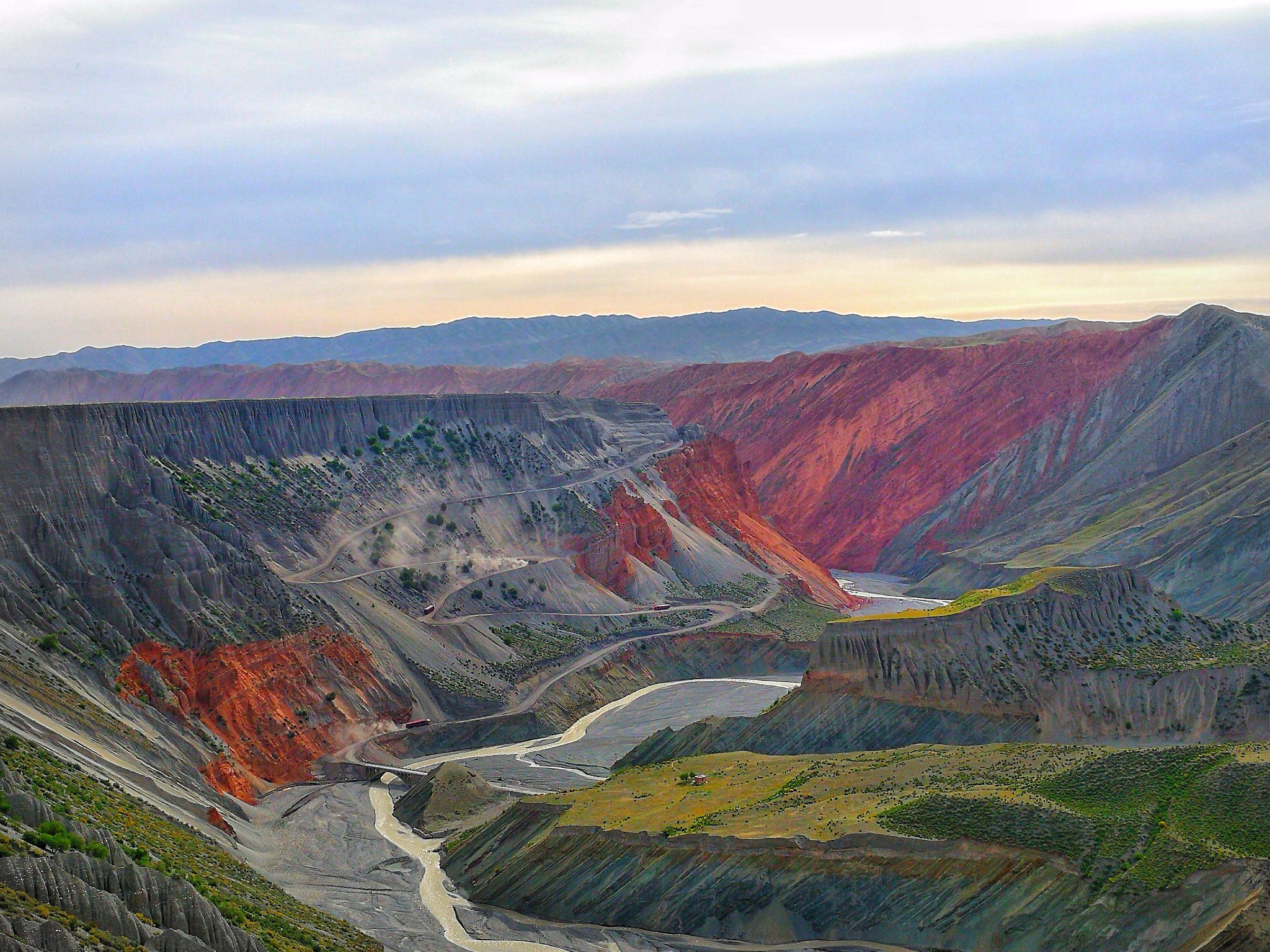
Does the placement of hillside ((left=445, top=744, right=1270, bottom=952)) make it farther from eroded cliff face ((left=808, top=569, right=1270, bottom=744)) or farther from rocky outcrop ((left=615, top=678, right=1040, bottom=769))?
eroded cliff face ((left=808, top=569, right=1270, bottom=744))

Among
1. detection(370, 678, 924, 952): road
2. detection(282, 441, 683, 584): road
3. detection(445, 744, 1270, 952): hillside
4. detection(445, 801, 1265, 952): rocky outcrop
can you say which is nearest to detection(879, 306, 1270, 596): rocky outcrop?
detection(282, 441, 683, 584): road

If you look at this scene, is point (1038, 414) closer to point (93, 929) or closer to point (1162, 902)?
point (1162, 902)

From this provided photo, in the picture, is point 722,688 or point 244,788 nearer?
point 244,788

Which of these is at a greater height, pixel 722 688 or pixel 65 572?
pixel 65 572

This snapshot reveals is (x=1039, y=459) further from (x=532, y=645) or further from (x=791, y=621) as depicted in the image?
(x=532, y=645)

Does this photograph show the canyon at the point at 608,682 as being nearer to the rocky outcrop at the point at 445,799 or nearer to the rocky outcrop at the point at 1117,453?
the rocky outcrop at the point at 445,799

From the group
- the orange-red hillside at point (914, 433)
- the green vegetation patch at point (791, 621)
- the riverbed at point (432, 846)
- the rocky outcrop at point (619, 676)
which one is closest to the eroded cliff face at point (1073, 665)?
the riverbed at point (432, 846)

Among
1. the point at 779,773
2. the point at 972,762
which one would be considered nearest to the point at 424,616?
the point at 779,773
